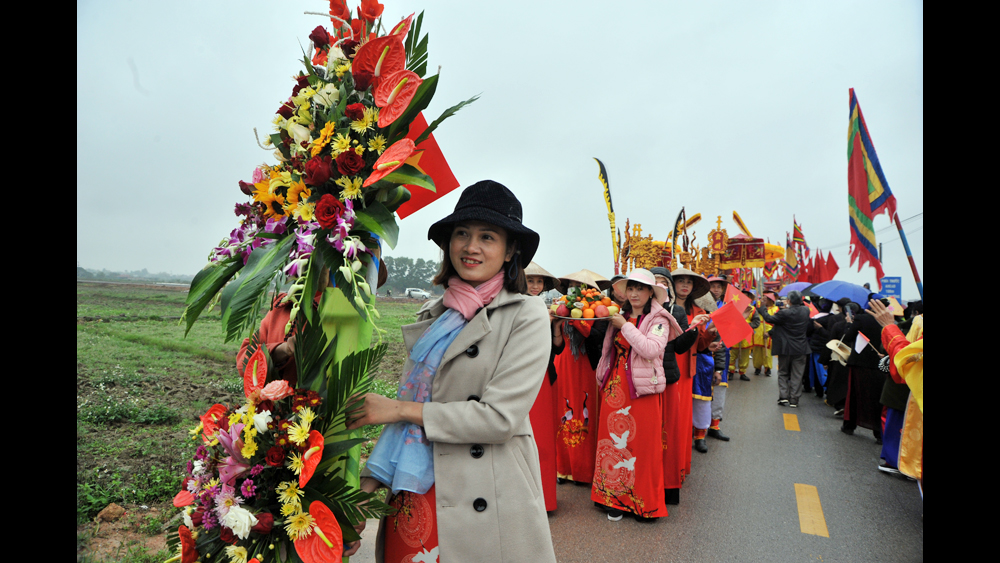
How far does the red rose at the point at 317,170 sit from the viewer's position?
133 cm

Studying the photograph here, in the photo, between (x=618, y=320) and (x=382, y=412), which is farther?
(x=618, y=320)

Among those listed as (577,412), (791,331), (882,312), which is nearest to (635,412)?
(577,412)

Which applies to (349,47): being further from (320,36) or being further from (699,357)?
(699,357)

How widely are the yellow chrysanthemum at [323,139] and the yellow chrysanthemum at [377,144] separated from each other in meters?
0.12

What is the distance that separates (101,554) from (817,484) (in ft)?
19.5

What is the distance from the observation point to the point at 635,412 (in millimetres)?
3773

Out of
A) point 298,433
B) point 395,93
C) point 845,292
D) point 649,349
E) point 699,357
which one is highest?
point 395,93

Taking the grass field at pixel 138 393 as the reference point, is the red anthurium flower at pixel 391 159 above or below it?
above

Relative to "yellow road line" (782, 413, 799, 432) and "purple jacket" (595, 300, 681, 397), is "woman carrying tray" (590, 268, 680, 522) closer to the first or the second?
"purple jacket" (595, 300, 681, 397)

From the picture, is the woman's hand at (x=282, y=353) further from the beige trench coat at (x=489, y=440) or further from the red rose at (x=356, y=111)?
the red rose at (x=356, y=111)

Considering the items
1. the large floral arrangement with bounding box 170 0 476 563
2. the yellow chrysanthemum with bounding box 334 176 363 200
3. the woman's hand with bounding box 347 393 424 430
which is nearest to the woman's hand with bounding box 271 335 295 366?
the large floral arrangement with bounding box 170 0 476 563

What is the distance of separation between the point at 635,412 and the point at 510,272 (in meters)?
2.62

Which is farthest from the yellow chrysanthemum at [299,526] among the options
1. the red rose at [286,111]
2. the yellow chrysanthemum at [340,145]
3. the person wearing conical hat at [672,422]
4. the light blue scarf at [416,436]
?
the person wearing conical hat at [672,422]

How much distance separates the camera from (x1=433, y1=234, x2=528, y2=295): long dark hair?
164 cm
